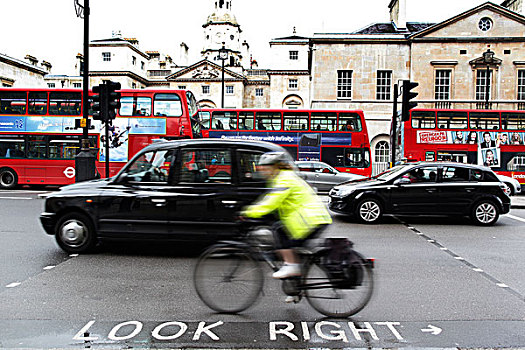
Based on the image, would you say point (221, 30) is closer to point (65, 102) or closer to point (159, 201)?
point (65, 102)

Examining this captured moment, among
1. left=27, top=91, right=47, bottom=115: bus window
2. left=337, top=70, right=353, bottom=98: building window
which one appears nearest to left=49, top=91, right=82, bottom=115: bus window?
left=27, top=91, right=47, bottom=115: bus window

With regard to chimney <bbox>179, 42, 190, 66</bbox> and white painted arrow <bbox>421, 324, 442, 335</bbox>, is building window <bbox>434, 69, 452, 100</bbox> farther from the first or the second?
chimney <bbox>179, 42, 190, 66</bbox>

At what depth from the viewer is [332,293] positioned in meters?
4.44

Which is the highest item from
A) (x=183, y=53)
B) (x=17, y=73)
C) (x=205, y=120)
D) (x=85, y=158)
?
(x=183, y=53)

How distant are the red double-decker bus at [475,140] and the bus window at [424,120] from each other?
0.05 meters

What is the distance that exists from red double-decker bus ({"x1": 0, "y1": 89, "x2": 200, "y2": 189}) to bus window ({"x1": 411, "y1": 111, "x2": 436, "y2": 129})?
1008cm

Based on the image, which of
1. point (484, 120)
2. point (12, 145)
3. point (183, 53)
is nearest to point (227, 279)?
point (12, 145)

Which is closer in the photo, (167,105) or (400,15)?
(167,105)

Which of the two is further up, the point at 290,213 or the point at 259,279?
the point at 290,213

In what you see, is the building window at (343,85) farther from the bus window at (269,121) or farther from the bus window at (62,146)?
the bus window at (62,146)

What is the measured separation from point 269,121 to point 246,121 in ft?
3.50

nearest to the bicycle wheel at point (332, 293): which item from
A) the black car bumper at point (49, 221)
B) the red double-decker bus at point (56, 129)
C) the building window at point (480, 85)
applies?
the black car bumper at point (49, 221)

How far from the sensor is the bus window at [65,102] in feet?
61.9

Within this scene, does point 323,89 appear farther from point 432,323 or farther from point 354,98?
point 432,323
